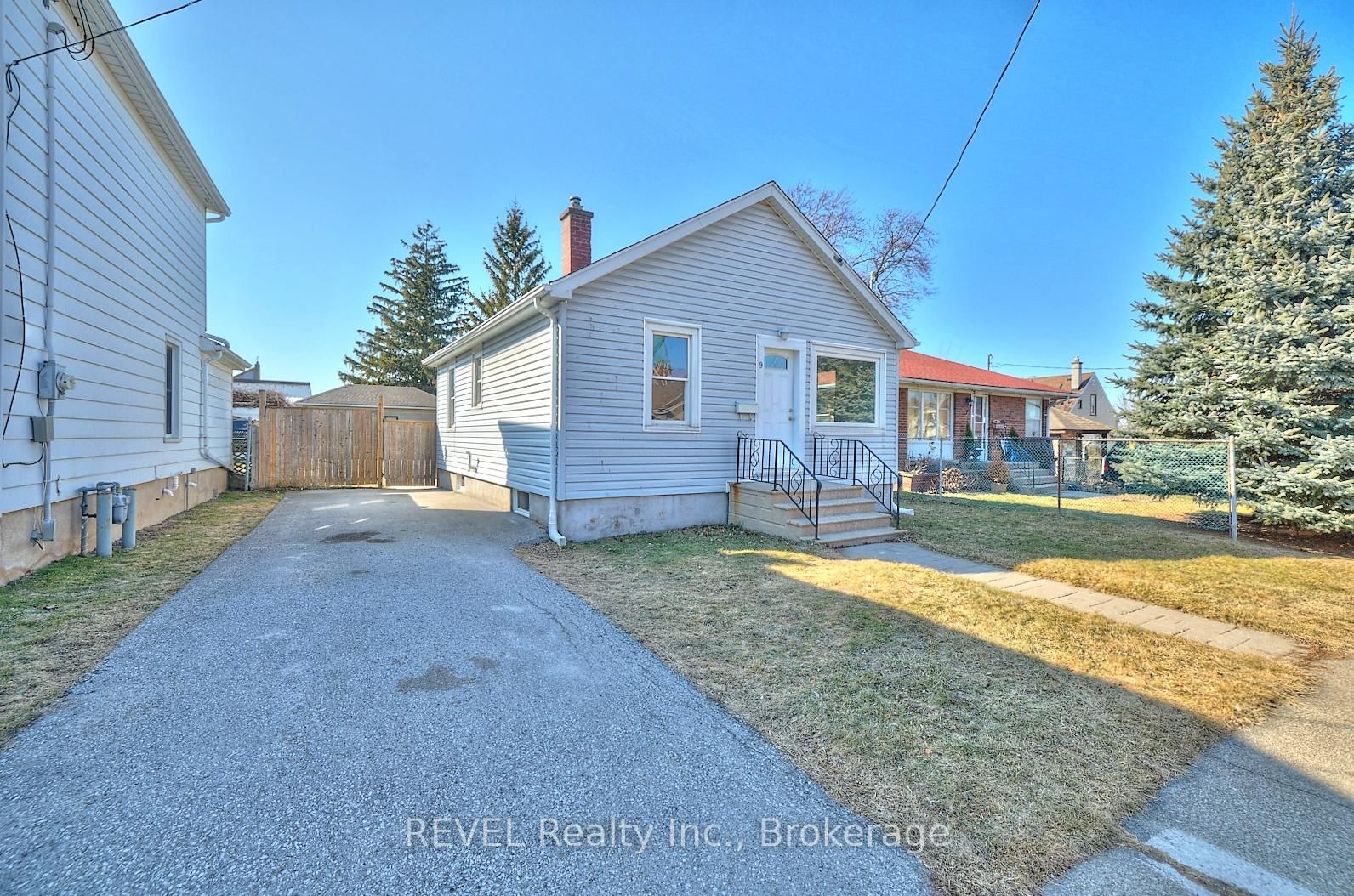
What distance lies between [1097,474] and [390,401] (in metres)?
28.1

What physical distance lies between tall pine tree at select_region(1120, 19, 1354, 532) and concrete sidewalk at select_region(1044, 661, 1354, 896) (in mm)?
8663

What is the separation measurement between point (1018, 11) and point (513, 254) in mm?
29776

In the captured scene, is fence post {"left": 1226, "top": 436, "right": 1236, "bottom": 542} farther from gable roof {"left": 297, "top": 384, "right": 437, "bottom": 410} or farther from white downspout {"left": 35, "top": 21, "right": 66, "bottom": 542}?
gable roof {"left": 297, "top": 384, "right": 437, "bottom": 410}

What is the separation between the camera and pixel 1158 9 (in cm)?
748

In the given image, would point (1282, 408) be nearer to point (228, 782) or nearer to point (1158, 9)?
point (1158, 9)

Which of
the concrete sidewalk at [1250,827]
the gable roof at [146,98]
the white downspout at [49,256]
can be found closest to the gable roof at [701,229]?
the white downspout at [49,256]

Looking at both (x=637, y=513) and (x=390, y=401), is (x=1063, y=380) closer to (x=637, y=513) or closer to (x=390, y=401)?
(x=390, y=401)

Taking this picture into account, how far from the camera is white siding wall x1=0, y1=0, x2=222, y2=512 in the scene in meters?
4.77

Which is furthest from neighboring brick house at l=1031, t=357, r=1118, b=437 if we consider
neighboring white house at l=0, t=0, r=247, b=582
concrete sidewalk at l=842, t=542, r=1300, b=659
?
neighboring white house at l=0, t=0, r=247, b=582

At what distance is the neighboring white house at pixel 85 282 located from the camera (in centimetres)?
473

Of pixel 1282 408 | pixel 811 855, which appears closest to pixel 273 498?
pixel 811 855

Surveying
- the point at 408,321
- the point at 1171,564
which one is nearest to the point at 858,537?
the point at 1171,564

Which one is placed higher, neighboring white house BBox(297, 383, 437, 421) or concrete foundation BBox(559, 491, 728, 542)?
neighboring white house BBox(297, 383, 437, 421)

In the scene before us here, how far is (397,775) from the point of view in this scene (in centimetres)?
243
